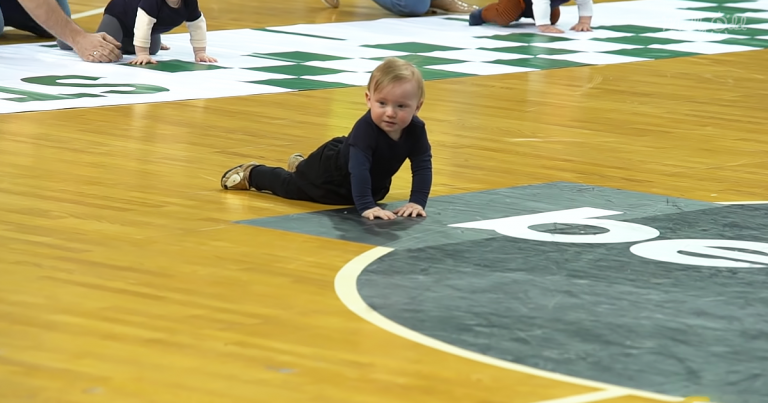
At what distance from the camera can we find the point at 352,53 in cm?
599

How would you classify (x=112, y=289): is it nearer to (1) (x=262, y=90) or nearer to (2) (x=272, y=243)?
(2) (x=272, y=243)

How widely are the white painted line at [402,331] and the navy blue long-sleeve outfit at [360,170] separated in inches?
14.4

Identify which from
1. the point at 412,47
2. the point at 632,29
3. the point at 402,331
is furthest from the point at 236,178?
the point at 632,29

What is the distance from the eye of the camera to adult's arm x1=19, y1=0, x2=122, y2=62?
5370mm

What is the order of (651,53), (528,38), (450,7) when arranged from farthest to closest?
1. (450,7)
2. (528,38)
3. (651,53)

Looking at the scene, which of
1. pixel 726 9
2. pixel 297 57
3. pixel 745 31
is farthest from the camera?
pixel 726 9

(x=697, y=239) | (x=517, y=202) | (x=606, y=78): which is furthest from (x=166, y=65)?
(x=697, y=239)

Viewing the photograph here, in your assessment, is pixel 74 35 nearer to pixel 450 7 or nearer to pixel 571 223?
pixel 450 7

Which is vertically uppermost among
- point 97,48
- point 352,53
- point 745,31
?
point 97,48

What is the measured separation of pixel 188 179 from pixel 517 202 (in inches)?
29.8

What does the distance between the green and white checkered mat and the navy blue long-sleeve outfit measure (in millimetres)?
1317

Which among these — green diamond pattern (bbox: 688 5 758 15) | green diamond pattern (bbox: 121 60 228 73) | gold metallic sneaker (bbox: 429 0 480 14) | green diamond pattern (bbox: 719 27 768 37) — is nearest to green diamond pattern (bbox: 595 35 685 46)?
green diamond pattern (bbox: 719 27 768 37)

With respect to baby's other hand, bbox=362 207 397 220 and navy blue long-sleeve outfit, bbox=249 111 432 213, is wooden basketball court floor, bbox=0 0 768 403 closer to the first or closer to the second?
navy blue long-sleeve outfit, bbox=249 111 432 213

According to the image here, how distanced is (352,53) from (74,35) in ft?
3.82
